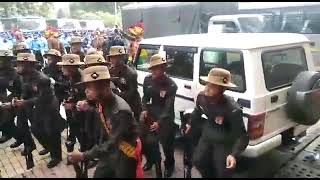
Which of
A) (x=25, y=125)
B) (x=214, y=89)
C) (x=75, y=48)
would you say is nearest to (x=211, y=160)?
(x=214, y=89)

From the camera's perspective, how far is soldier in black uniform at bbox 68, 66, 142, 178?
9.21ft

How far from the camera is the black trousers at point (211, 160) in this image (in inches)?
127

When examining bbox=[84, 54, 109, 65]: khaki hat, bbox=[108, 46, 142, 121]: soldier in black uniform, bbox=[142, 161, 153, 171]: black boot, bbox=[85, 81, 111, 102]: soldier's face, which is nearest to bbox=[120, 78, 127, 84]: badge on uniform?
bbox=[108, 46, 142, 121]: soldier in black uniform

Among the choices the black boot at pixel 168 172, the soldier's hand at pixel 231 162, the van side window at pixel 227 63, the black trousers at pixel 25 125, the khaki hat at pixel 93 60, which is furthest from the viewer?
the black trousers at pixel 25 125

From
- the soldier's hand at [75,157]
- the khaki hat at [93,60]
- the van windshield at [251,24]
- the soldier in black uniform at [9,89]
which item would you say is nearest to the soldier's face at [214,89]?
the soldier's hand at [75,157]

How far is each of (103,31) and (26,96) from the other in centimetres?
915

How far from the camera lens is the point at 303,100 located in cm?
422

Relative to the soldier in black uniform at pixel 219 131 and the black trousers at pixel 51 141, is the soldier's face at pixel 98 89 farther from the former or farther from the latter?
the black trousers at pixel 51 141

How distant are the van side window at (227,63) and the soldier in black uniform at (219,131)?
966mm

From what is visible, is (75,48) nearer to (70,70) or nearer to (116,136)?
(70,70)

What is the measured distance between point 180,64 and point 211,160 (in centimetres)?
214

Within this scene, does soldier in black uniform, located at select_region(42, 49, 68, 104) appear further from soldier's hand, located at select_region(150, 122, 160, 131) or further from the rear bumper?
the rear bumper

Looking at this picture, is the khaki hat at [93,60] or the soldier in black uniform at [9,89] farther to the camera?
the soldier in black uniform at [9,89]

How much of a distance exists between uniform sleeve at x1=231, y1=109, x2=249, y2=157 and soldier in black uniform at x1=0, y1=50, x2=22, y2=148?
3544 millimetres
